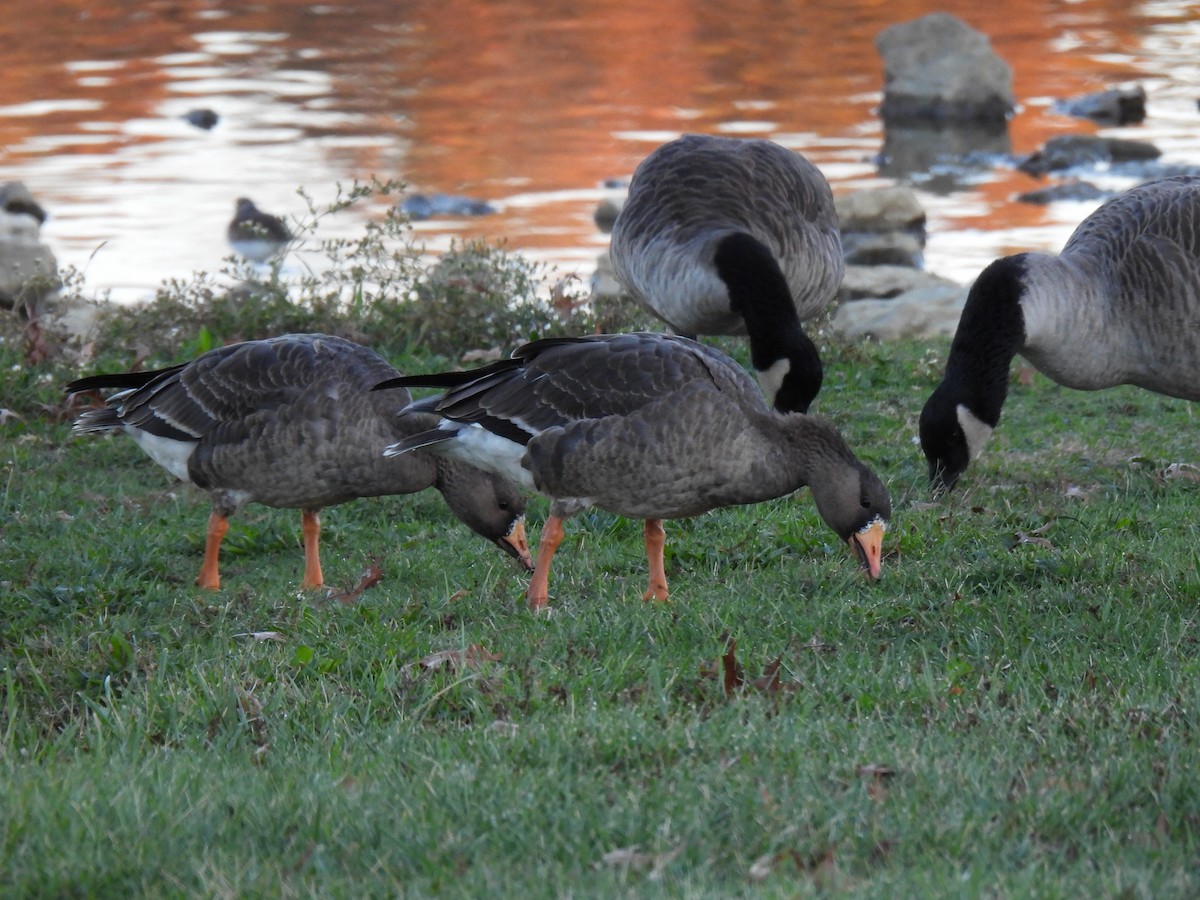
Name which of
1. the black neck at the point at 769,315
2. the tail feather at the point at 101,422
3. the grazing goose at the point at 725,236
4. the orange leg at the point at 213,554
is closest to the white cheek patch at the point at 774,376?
the black neck at the point at 769,315

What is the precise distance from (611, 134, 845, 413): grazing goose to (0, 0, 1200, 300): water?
491 centimetres

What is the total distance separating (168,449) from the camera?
7629mm

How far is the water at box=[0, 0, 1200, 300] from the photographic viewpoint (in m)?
19.0

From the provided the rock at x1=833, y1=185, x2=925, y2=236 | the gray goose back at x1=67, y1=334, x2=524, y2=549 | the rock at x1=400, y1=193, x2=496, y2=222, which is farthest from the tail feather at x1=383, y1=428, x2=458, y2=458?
the rock at x1=400, y1=193, x2=496, y2=222

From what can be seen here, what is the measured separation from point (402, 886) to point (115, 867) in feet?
2.32

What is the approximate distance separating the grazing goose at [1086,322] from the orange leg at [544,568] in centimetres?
222

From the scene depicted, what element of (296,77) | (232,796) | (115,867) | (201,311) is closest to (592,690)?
(232,796)

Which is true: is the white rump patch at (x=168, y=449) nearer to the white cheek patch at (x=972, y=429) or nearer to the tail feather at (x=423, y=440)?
the tail feather at (x=423, y=440)

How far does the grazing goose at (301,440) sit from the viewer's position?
23.3ft

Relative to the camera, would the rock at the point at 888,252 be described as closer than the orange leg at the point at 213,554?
No

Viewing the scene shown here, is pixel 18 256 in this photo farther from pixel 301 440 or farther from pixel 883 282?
pixel 301 440

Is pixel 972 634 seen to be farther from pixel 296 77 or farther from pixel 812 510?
pixel 296 77

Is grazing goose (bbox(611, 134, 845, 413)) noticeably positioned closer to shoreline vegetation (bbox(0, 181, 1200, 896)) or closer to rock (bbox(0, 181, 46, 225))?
shoreline vegetation (bbox(0, 181, 1200, 896))

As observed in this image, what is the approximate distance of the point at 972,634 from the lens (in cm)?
577
